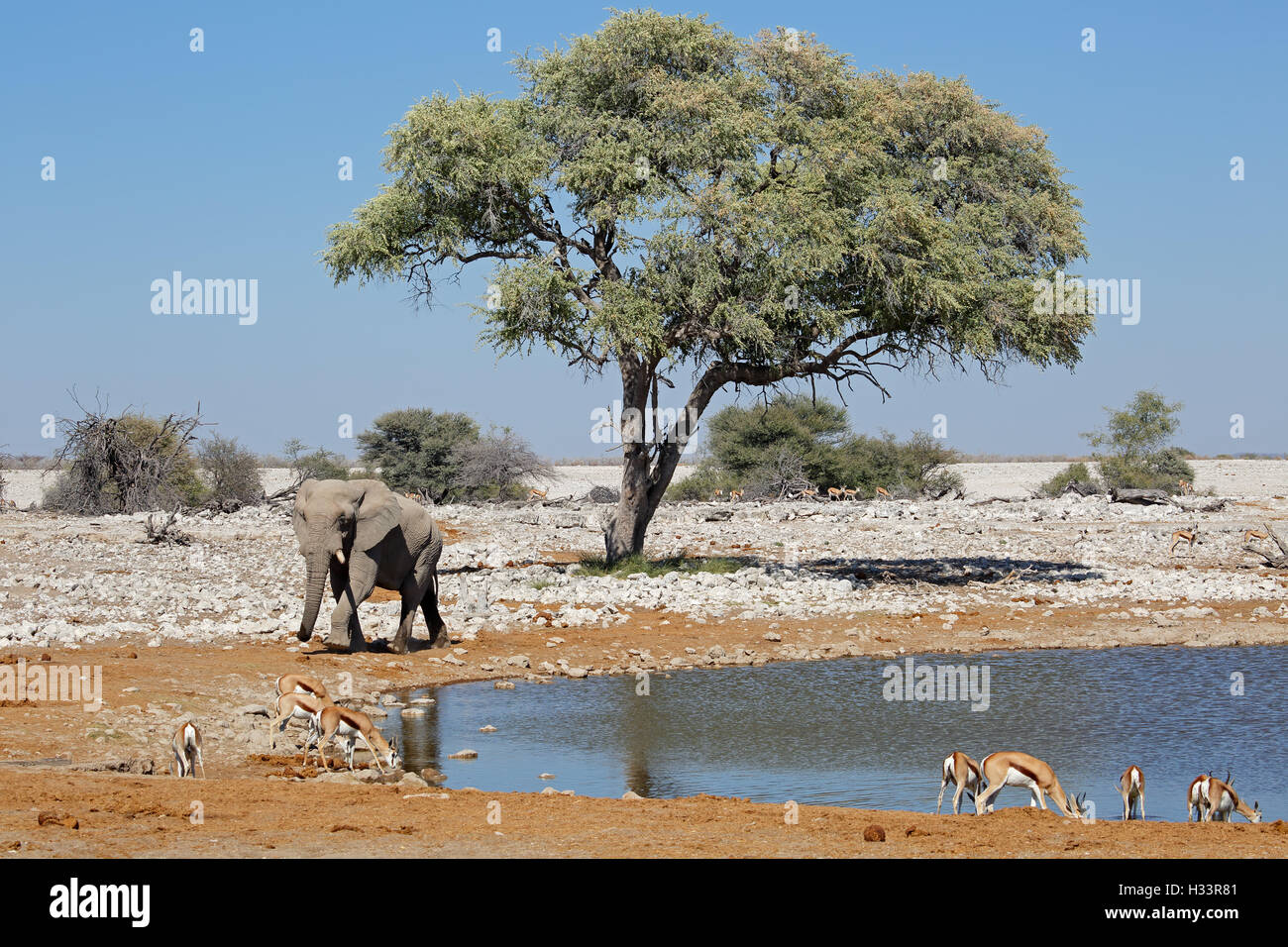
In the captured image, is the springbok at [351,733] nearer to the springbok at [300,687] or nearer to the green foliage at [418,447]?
the springbok at [300,687]

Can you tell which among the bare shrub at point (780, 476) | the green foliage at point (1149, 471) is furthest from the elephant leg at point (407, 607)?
the green foliage at point (1149, 471)

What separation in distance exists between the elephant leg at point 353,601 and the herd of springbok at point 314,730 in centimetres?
338

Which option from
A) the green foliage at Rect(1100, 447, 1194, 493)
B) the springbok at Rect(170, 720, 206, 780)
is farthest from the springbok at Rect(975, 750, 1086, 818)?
the green foliage at Rect(1100, 447, 1194, 493)

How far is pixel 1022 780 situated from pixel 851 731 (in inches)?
139

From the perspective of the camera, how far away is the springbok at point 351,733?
10266mm

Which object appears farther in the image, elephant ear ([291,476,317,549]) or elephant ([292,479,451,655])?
elephant ear ([291,476,317,549])

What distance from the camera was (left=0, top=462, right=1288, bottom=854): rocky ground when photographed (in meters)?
8.11

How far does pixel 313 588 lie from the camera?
14891mm

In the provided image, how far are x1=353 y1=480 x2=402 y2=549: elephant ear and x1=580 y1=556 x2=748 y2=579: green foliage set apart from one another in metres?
6.52

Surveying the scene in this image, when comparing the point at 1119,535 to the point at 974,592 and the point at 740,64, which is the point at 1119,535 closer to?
the point at 974,592

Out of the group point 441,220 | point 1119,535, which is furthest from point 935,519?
point 441,220

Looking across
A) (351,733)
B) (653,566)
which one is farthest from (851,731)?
(653,566)

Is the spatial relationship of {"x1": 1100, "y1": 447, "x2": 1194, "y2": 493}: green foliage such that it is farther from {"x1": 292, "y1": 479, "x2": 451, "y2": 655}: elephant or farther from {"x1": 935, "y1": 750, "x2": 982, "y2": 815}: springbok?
{"x1": 935, "y1": 750, "x2": 982, "y2": 815}: springbok

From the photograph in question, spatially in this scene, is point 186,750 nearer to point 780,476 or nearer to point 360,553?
point 360,553
